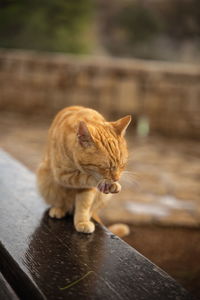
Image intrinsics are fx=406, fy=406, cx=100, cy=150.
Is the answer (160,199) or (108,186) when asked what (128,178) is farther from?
(160,199)

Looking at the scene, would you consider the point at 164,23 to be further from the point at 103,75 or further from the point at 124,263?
the point at 124,263

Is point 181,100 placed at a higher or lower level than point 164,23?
lower

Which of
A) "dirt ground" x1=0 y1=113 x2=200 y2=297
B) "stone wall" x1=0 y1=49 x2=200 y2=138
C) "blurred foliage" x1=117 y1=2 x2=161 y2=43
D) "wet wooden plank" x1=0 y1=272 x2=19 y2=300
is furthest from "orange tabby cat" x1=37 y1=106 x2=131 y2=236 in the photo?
"blurred foliage" x1=117 y1=2 x2=161 y2=43

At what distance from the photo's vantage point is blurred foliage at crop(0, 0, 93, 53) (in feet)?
28.7

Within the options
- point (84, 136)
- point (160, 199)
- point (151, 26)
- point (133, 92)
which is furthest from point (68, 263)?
point (151, 26)

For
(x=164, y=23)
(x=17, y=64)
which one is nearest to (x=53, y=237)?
A: (x=17, y=64)

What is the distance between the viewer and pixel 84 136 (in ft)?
4.73

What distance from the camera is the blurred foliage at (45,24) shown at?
8742 mm

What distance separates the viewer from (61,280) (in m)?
1.10

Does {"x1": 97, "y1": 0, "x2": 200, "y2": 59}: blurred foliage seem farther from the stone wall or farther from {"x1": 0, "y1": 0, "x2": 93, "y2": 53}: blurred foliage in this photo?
the stone wall

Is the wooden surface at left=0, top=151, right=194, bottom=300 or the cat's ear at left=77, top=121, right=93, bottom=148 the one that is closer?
the wooden surface at left=0, top=151, right=194, bottom=300

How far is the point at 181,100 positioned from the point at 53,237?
17.2 ft

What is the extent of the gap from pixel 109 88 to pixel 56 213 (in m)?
5.18

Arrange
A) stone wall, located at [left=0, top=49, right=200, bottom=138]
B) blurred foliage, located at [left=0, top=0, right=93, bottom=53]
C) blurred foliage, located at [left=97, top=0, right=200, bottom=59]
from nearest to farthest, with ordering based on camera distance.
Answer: stone wall, located at [left=0, top=49, right=200, bottom=138] → blurred foliage, located at [left=0, top=0, right=93, bottom=53] → blurred foliage, located at [left=97, top=0, right=200, bottom=59]
